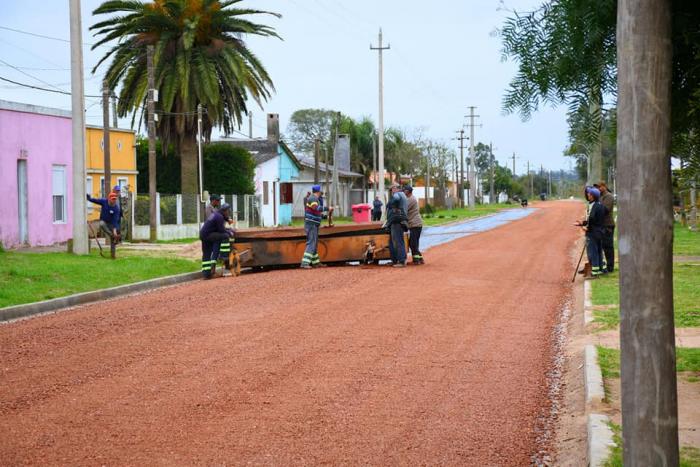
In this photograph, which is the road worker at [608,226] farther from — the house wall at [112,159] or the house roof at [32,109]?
the house wall at [112,159]

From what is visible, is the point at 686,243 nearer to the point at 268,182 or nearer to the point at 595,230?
the point at 595,230

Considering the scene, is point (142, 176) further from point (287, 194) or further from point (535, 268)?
point (535, 268)

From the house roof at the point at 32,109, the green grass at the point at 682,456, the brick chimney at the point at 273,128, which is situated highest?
the brick chimney at the point at 273,128

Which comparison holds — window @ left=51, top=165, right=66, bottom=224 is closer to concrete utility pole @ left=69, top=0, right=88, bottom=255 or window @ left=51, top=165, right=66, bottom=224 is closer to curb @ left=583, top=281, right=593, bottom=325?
concrete utility pole @ left=69, top=0, right=88, bottom=255

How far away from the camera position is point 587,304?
14398mm

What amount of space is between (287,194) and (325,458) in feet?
183

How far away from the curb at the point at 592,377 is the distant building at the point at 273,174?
38859 millimetres

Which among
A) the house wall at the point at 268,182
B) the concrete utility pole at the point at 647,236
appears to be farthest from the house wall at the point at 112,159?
the concrete utility pole at the point at 647,236

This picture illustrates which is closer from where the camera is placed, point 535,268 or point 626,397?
point 626,397

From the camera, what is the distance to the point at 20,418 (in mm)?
7508

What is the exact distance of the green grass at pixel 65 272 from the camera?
1644 cm

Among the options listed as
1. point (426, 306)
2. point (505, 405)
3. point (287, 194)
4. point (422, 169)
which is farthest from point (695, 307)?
point (422, 169)

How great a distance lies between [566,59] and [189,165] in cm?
3674

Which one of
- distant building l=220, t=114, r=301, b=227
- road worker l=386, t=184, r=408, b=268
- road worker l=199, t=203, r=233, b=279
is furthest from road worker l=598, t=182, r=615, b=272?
distant building l=220, t=114, r=301, b=227
